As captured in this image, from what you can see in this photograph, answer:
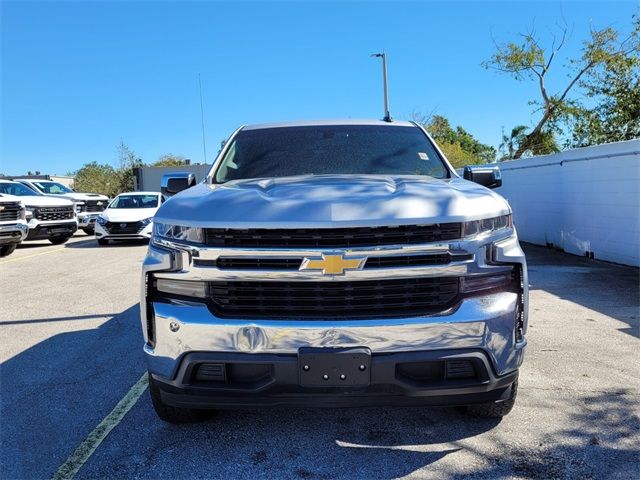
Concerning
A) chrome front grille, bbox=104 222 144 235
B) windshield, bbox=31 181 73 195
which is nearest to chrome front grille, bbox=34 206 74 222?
chrome front grille, bbox=104 222 144 235

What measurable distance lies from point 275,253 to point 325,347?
51cm

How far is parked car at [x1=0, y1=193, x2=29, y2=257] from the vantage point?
483 inches

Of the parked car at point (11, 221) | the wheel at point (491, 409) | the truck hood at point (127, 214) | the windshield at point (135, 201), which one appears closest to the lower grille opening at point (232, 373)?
the wheel at point (491, 409)

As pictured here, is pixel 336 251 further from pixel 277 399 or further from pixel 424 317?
pixel 277 399

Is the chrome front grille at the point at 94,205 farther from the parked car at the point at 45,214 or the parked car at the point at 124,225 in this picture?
the parked car at the point at 124,225

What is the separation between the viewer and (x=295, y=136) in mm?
4418

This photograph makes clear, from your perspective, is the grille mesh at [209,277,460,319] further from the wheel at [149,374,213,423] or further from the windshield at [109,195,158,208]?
the windshield at [109,195,158,208]

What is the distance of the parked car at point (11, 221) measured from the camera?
1227 centimetres

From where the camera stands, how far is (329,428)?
3.32m

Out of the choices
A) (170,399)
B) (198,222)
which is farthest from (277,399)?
(198,222)

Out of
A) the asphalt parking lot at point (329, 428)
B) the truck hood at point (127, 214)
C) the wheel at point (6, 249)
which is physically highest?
the truck hood at point (127, 214)

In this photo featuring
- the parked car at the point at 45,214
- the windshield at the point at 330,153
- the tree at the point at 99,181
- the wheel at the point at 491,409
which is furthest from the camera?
the tree at the point at 99,181

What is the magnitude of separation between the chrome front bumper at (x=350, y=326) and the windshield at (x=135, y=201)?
14.1 metres

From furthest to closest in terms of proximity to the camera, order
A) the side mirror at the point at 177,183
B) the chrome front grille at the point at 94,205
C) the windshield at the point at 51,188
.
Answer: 1. the chrome front grille at the point at 94,205
2. the windshield at the point at 51,188
3. the side mirror at the point at 177,183
